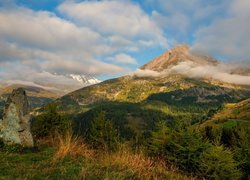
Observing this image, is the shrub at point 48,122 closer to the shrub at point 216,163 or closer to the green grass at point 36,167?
the shrub at point 216,163

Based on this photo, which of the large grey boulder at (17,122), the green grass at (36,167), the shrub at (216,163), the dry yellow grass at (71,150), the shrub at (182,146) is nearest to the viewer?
the green grass at (36,167)

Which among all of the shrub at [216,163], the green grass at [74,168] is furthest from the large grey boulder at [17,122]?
the shrub at [216,163]

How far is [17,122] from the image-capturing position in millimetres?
16875

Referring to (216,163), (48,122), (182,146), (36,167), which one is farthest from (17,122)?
(216,163)

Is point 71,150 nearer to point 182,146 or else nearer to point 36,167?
point 36,167

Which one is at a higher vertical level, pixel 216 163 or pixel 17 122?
pixel 17 122

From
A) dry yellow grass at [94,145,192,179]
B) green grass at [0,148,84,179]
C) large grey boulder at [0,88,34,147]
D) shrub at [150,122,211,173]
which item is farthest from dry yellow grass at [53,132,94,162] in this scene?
shrub at [150,122,211,173]

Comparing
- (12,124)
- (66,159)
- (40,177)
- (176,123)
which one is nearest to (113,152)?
(66,159)

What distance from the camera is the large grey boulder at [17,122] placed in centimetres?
1590

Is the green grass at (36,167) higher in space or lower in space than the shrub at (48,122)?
lower

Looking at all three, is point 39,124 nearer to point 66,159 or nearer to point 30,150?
point 30,150

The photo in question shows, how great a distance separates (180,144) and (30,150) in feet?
32.0

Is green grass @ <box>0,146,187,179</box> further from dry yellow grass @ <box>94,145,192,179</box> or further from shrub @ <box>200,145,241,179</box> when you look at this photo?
shrub @ <box>200,145,241,179</box>

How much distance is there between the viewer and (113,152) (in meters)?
12.5
